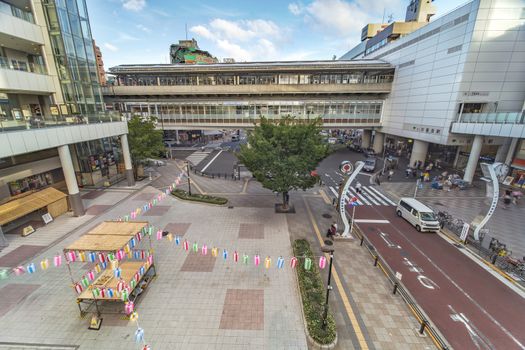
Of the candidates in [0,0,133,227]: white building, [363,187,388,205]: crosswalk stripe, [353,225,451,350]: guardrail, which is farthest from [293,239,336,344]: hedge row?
[0,0,133,227]: white building

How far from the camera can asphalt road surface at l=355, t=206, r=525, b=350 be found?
927 cm

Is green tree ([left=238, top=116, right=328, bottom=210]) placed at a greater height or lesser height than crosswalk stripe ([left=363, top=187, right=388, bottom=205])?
greater

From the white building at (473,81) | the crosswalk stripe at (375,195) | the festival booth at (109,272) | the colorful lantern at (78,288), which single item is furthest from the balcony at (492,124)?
the colorful lantern at (78,288)

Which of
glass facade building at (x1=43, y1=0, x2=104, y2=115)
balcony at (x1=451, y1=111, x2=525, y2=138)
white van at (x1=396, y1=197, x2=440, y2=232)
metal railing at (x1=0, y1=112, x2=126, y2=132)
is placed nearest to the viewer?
metal railing at (x1=0, y1=112, x2=126, y2=132)

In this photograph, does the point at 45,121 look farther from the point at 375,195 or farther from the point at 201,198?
the point at 375,195

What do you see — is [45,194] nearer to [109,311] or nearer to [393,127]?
[109,311]

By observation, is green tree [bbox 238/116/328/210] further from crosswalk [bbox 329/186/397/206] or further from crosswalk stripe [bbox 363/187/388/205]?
crosswalk stripe [bbox 363/187/388/205]

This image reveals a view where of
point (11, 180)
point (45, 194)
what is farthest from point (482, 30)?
point (11, 180)

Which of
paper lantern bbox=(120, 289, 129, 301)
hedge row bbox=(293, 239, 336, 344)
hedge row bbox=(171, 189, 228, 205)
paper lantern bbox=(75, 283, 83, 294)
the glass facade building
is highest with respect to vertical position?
the glass facade building

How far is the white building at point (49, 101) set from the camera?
16.4 m

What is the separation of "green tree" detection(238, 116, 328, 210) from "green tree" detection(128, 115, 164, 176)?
1689cm

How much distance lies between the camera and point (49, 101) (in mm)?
22969

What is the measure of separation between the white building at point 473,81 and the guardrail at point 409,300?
21469mm

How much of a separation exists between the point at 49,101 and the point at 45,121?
1060 centimetres
